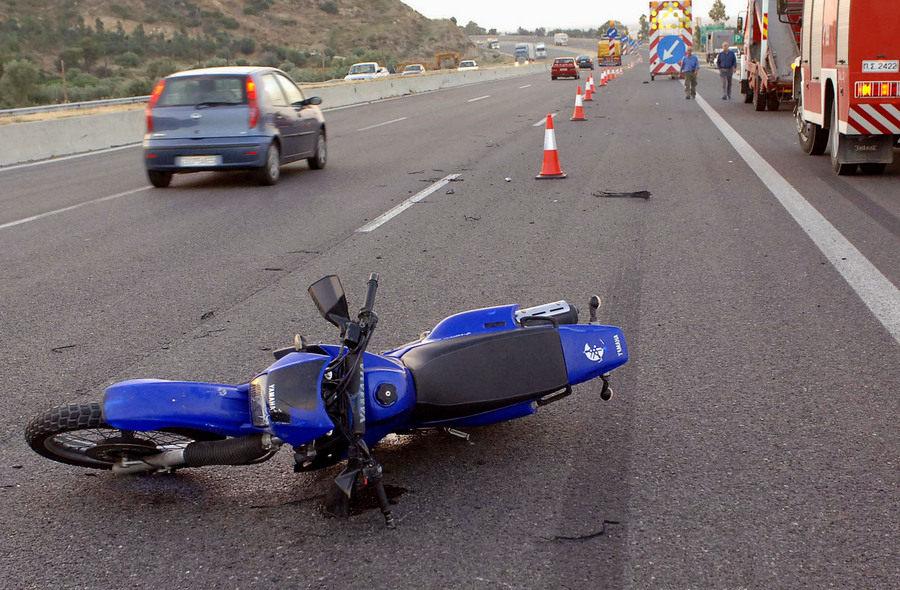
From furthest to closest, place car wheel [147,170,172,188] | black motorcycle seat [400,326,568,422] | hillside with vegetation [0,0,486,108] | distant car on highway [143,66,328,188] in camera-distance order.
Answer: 1. hillside with vegetation [0,0,486,108]
2. car wheel [147,170,172,188]
3. distant car on highway [143,66,328,188]
4. black motorcycle seat [400,326,568,422]

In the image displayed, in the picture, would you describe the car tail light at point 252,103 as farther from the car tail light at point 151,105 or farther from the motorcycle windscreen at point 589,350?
the motorcycle windscreen at point 589,350

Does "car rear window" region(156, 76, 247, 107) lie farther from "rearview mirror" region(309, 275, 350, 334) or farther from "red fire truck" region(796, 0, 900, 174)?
"rearview mirror" region(309, 275, 350, 334)

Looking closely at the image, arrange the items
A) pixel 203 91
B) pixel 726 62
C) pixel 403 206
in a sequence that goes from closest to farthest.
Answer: pixel 403 206, pixel 203 91, pixel 726 62

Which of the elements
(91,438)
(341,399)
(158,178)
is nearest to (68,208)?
(158,178)

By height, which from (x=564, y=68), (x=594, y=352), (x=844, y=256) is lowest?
(x=844, y=256)

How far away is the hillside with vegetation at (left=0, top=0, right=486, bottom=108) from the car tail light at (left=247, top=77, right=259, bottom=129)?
39.7 meters

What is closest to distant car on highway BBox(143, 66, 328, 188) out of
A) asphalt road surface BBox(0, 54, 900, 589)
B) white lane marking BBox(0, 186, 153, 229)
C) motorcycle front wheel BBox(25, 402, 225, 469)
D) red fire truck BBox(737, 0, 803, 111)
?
white lane marking BBox(0, 186, 153, 229)

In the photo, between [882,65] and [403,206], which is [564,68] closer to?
[882,65]

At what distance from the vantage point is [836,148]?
12.4 metres

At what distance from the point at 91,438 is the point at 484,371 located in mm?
1545

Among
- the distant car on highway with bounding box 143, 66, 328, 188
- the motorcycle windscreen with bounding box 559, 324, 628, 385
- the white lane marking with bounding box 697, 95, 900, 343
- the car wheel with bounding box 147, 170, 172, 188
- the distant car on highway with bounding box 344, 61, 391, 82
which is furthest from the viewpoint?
the distant car on highway with bounding box 344, 61, 391, 82

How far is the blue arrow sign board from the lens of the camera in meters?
46.2

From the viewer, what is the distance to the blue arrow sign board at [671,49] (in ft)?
152

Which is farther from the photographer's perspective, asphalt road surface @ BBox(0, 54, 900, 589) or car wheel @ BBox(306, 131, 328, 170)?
car wheel @ BBox(306, 131, 328, 170)
